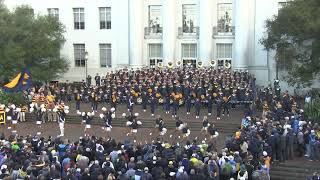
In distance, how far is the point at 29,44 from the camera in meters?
49.3

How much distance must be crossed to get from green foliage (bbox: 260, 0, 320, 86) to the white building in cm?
616

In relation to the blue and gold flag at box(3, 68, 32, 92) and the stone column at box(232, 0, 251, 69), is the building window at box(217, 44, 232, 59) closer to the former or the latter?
the stone column at box(232, 0, 251, 69)

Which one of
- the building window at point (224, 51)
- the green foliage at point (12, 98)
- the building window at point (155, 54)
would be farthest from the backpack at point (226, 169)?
the building window at point (155, 54)

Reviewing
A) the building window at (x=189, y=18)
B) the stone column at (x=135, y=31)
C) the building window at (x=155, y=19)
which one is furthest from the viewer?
the building window at (x=155, y=19)

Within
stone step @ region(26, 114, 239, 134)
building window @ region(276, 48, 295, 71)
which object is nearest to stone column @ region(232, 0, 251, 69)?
building window @ region(276, 48, 295, 71)

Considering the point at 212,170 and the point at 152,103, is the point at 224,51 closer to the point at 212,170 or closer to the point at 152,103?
the point at 152,103

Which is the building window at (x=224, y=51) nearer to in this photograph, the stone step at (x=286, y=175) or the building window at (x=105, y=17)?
the building window at (x=105, y=17)

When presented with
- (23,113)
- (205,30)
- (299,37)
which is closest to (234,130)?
(299,37)

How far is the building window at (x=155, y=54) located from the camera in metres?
55.8

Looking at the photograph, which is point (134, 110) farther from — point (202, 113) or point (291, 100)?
point (291, 100)

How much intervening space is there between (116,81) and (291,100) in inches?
573

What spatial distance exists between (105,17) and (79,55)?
16.7 feet

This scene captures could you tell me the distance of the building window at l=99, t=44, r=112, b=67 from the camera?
57750 millimetres

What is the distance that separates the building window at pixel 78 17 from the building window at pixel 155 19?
784 centimetres
